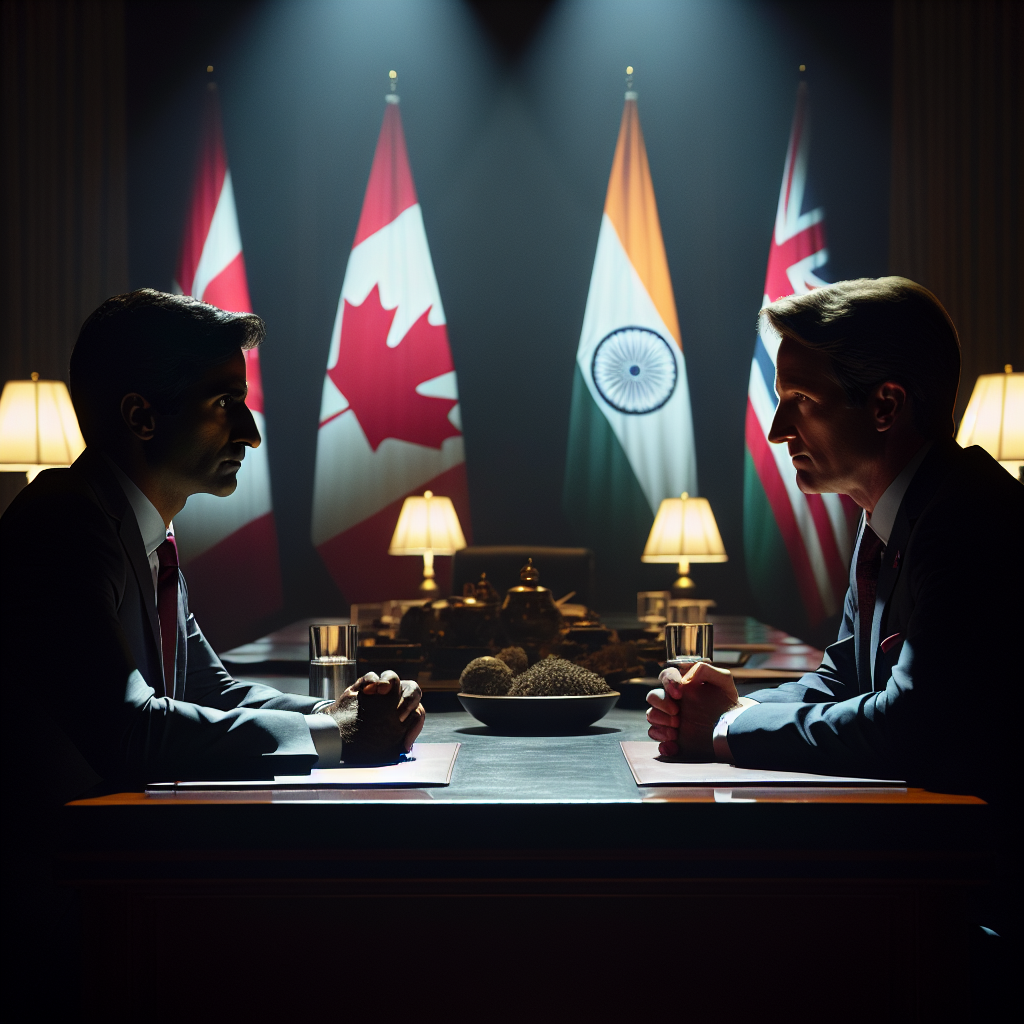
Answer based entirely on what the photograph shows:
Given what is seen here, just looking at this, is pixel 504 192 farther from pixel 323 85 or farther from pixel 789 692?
pixel 789 692

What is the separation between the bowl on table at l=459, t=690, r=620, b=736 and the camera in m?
1.40

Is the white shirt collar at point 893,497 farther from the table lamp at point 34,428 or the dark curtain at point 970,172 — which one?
the dark curtain at point 970,172

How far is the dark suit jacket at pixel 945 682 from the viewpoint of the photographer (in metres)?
0.99

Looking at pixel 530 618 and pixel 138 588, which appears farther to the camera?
pixel 530 618

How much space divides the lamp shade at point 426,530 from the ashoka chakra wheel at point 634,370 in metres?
1.60

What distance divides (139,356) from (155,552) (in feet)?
0.84

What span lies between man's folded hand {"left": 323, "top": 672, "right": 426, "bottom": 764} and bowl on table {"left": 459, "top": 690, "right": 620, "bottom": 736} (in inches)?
8.9

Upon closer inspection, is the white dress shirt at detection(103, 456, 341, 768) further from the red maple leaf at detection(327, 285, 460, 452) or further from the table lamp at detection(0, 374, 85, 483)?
the red maple leaf at detection(327, 285, 460, 452)

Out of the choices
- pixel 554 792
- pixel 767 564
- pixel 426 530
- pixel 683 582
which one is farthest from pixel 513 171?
pixel 554 792

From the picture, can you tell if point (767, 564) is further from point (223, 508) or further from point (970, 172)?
point (223, 508)

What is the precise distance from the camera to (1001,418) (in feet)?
A: 10.7

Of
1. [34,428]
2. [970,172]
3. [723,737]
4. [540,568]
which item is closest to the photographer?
[723,737]

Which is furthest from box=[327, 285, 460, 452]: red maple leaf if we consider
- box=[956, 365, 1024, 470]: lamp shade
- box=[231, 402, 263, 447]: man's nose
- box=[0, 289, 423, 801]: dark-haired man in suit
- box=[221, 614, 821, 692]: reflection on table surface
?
box=[231, 402, 263, 447]: man's nose
